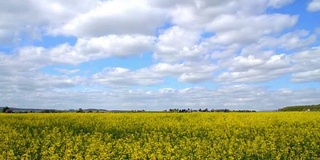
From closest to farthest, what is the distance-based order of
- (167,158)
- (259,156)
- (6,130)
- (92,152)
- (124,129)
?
1. (167,158)
2. (92,152)
3. (259,156)
4. (6,130)
5. (124,129)

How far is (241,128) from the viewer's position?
20969 millimetres

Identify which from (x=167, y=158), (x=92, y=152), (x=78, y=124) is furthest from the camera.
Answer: (x=78, y=124)

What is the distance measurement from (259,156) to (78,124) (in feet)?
47.2

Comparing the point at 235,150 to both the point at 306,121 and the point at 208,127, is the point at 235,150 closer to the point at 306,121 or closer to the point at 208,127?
the point at 208,127

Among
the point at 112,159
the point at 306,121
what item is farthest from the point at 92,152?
the point at 306,121

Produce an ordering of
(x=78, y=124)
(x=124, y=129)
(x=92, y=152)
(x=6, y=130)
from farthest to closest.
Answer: (x=78, y=124) < (x=124, y=129) < (x=6, y=130) < (x=92, y=152)

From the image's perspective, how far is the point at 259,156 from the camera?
1222 centimetres

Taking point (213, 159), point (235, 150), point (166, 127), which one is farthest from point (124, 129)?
point (213, 159)

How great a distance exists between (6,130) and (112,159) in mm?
9264

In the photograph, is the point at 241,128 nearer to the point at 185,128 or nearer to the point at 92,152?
the point at 185,128

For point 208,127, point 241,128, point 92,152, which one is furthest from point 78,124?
point 92,152

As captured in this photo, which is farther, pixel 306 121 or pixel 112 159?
pixel 306 121

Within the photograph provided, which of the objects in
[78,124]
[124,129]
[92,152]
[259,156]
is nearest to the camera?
[92,152]

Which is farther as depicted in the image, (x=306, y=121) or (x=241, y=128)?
(x=306, y=121)
